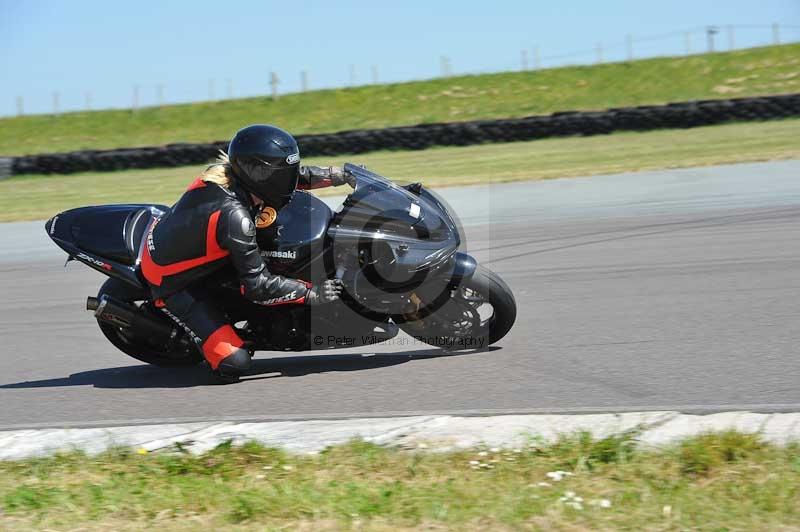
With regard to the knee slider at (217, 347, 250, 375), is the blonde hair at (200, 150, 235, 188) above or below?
above

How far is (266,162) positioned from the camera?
17.9 ft

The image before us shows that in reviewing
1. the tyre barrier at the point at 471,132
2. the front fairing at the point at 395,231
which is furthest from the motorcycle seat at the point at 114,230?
the tyre barrier at the point at 471,132

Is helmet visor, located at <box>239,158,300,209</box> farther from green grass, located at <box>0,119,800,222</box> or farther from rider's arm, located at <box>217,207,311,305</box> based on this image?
green grass, located at <box>0,119,800,222</box>

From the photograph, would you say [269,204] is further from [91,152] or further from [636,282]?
[91,152]

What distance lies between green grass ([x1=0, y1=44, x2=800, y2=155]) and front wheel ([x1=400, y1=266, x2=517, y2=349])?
28.6 m

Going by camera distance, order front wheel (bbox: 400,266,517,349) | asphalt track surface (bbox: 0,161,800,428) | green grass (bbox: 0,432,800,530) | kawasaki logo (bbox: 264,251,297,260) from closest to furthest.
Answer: green grass (bbox: 0,432,800,530) → asphalt track surface (bbox: 0,161,800,428) → kawasaki logo (bbox: 264,251,297,260) → front wheel (bbox: 400,266,517,349)

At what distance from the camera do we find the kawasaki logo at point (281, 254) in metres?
5.70

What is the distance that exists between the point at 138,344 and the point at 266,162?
1.69 m

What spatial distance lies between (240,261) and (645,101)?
31138 millimetres

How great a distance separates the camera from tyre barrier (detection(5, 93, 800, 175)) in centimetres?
2170

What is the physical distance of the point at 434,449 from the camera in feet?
14.0

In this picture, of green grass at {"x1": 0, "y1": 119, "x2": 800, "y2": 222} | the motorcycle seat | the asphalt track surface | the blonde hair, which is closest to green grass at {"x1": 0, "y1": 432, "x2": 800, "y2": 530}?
the asphalt track surface

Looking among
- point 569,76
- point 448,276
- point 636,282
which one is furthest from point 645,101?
point 448,276

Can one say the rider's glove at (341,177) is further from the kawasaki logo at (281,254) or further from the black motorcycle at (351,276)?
the kawasaki logo at (281,254)
